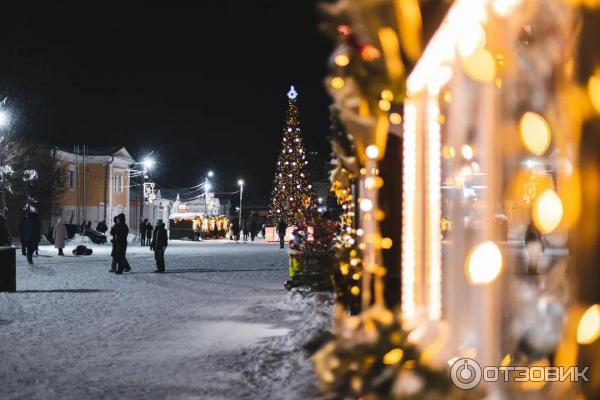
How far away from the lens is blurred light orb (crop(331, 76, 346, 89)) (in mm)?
4559

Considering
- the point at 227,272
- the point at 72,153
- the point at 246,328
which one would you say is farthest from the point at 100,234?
the point at 246,328

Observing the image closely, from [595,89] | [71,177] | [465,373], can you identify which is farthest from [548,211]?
[71,177]

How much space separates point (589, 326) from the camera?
6.23 feet

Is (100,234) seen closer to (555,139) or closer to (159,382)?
(159,382)

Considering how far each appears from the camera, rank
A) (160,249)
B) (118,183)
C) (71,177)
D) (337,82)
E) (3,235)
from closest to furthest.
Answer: (337,82) → (3,235) → (160,249) → (71,177) → (118,183)

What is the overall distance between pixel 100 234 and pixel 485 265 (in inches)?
1648

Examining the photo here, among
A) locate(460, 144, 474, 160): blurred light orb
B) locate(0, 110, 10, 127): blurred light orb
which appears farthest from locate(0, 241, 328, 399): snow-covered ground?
locate(0, 110, 10, 127): blurred light orb

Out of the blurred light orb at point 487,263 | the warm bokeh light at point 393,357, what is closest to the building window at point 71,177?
the warm bokeh light at point 393,357

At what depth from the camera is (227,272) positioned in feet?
70.2

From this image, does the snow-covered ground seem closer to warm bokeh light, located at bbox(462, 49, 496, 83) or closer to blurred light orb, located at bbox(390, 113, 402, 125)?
blurred light orb, located at bbox(390, 113, 402, 125)

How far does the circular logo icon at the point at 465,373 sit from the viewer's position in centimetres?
306

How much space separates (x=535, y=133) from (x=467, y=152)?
1.10 meters

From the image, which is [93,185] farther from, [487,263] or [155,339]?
[487,263]

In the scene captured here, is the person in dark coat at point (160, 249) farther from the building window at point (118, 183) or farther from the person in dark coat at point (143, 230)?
the building window at point (118, 183)
